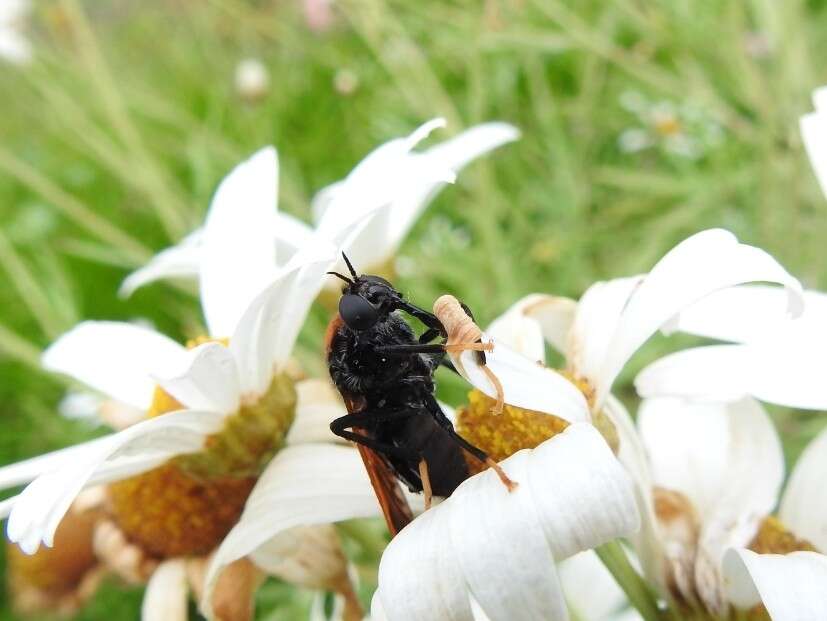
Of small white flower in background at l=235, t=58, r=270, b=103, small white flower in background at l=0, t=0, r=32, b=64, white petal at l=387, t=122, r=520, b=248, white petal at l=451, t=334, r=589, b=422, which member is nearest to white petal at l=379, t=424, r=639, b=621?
white petal at l=451, t=334, r=589, b=422

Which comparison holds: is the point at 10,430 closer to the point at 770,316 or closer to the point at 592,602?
the point at 592,602

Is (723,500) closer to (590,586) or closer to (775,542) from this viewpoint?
(775,542)

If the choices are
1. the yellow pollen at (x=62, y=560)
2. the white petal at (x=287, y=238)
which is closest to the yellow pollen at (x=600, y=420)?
the white petal at (x=287, y=238)

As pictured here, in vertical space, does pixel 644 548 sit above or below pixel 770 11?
below

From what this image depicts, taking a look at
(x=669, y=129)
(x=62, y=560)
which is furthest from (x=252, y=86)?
(x=62, y=560)

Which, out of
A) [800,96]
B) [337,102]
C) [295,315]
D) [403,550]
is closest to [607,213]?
[800,96]
